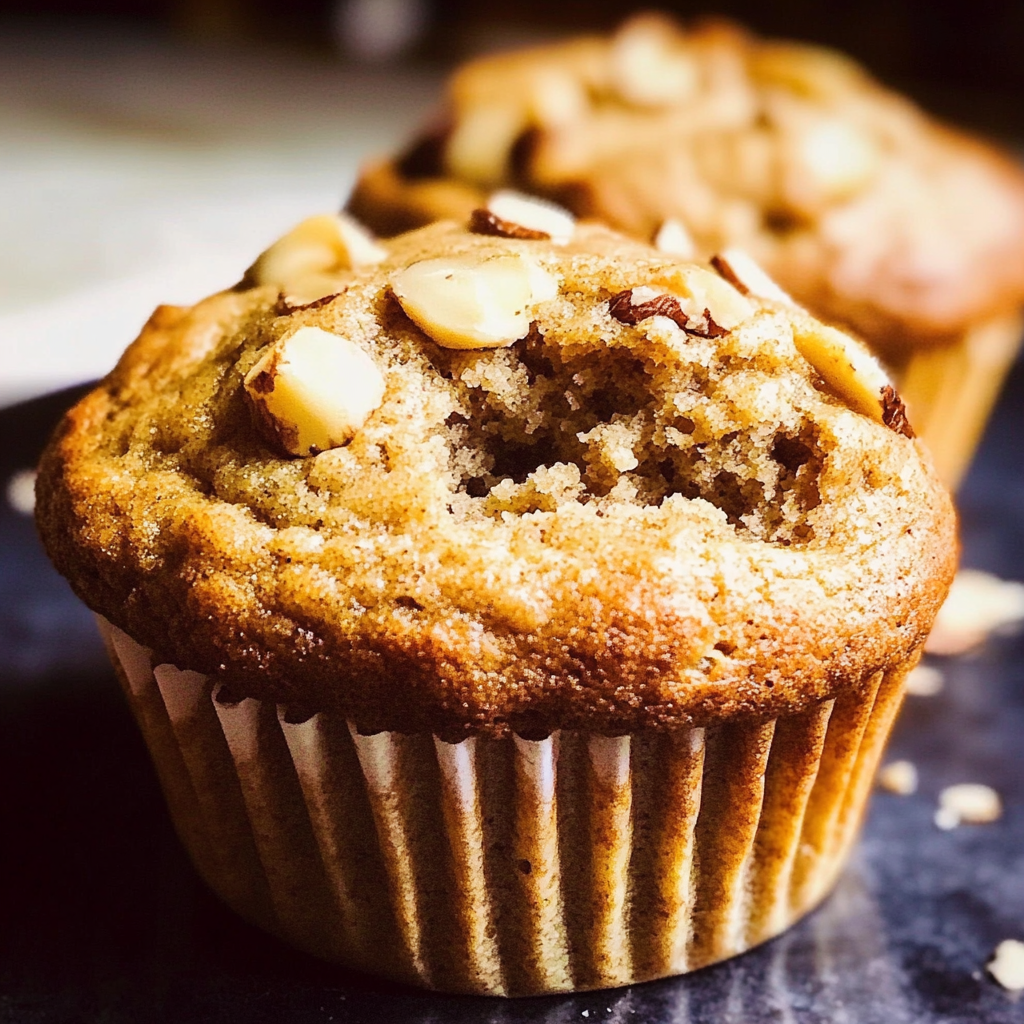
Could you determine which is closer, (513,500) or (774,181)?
(513,500)

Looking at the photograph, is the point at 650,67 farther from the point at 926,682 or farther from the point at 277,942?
the point at 277,942

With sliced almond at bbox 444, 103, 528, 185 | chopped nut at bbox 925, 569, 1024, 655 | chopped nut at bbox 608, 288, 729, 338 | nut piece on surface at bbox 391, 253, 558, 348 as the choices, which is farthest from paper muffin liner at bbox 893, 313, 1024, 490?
nut piece on surface at bbox 391, 253, 558, 348

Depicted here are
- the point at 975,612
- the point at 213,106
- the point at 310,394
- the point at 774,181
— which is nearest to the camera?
the point at 310,394

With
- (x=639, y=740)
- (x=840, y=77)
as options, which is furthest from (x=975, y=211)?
(x=639, y=740)

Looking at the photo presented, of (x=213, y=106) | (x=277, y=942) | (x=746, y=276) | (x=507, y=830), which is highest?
(x=746, y=276)

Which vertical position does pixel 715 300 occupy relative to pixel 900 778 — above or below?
above

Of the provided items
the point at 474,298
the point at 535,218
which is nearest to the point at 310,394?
the point at 474,298

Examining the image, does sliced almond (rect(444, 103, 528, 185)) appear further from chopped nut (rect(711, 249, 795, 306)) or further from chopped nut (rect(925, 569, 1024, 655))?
chopped nut (rect(925, 569, 1024, 655))
